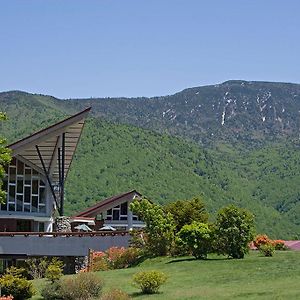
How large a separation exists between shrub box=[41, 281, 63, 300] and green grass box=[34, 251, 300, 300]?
5.04 feet

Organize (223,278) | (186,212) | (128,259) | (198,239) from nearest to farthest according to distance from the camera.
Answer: (223,278)
(198,239)
(128,259)
(186,212)

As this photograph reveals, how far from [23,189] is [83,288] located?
1020 inches

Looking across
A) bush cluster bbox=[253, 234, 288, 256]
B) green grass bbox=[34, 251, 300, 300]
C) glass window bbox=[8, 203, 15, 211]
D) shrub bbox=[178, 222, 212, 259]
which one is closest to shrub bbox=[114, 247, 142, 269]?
green grass bbox=[34, 251, 300, 300]

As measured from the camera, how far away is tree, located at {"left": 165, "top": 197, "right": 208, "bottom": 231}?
110ft

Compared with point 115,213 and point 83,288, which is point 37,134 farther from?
point 83,288

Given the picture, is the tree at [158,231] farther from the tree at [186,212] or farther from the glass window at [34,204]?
the glass window at [34,204]

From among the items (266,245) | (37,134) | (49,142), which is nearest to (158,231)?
(266,245)

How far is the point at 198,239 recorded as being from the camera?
1184 inches

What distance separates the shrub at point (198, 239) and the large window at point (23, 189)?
1798cm

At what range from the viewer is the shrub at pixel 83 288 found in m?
21.2

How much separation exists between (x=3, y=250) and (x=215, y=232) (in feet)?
39.0

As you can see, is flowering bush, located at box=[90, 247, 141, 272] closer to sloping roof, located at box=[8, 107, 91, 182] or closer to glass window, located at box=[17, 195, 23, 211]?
sloping roof, located at box=[8, 107, 91, 182]

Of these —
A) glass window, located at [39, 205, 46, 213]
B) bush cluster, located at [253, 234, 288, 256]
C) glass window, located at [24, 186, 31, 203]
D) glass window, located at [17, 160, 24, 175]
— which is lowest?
bush cluster, located at [253, 234, 288, 256]

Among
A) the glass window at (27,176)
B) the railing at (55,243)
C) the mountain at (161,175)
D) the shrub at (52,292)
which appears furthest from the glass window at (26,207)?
the mountain at (161,175)
